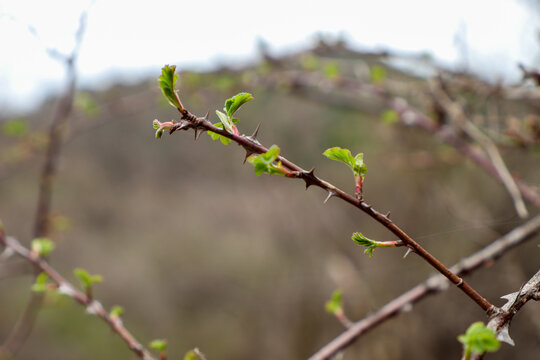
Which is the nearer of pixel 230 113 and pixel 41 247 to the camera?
pixel 230 113

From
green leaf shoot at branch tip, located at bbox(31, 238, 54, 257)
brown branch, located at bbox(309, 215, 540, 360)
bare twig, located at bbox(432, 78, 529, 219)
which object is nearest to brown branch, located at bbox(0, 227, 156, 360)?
green leaf shoot at branch tip, located at bbox(31, 238, 54, 257)

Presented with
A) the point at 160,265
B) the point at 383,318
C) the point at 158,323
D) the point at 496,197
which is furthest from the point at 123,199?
the point at 383,318

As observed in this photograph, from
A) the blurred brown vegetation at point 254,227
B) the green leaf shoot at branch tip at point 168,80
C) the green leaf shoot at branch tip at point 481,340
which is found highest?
the green leaf shoot at branch tip at point 168,80

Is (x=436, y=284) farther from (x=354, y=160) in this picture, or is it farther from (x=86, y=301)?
(x=86, y=301)

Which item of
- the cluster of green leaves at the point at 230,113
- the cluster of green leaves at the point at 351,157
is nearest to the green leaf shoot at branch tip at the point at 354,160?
the cluster of green leaves at the point at 351,157

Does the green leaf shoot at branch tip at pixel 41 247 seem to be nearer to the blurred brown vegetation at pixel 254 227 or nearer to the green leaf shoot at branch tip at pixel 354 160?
the blurred brown vegetation at pixel 254 227

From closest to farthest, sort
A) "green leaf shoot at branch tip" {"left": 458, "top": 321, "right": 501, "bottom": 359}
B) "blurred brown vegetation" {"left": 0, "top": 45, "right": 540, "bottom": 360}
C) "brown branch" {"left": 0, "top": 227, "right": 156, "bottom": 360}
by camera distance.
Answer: "green leaf shoot at branch tip" {"left": 458, "top": 321, "right": 501, "bottom": 359}
"brown branch" {"left": 0, "top": 227, "right": 156, "bottom": 360}
"blurred brown vegetation" {"left": 0, "top": 45, "right": 540, "bottom": 360}

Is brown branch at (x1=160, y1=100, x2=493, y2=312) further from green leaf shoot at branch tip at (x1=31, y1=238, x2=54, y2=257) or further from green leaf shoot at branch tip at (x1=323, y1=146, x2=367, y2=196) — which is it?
green leaf shoot at branch tip at (x1=31, y1=238, x2=54, y2=257)

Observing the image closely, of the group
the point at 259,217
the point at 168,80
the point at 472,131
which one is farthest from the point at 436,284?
the point at 259,217
